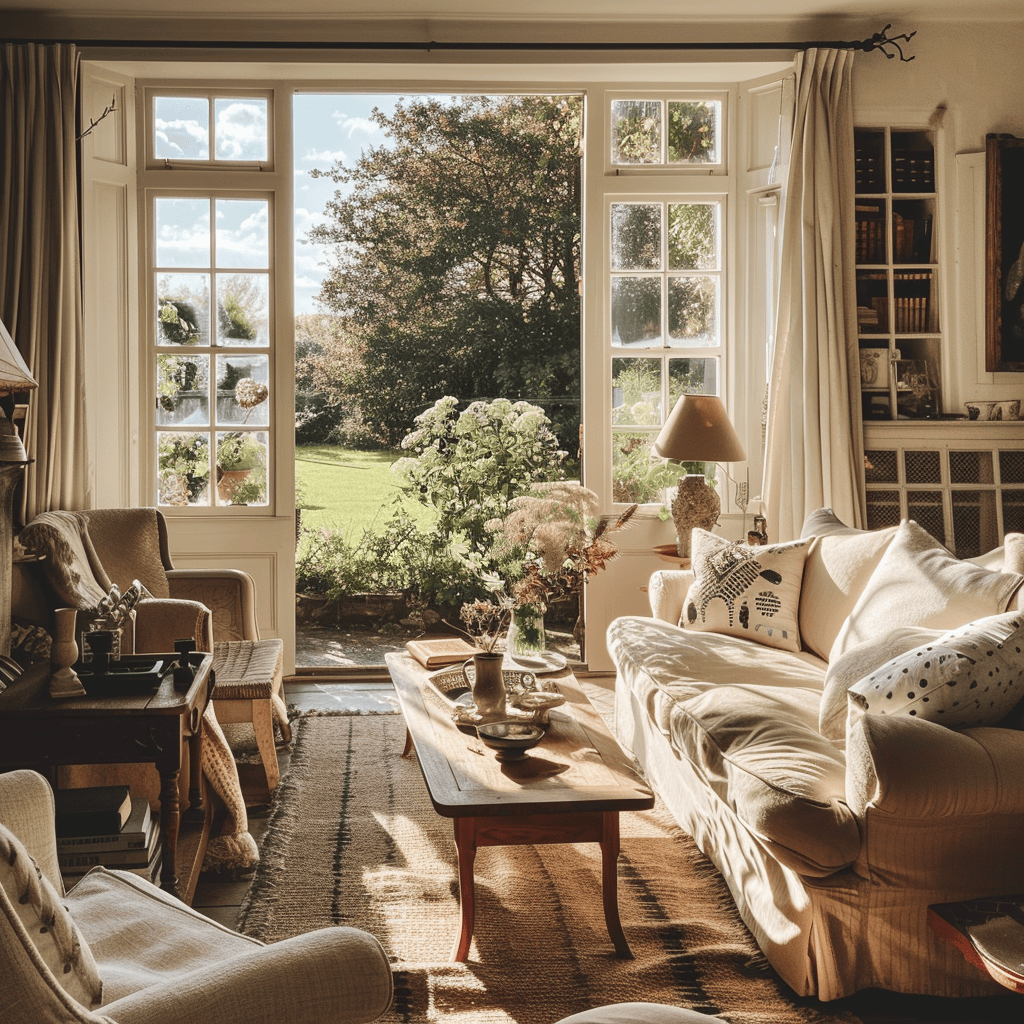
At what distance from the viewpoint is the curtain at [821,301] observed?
14.8 ft

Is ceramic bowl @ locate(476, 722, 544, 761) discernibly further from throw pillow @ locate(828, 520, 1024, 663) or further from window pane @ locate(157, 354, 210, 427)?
window pane @ locate(157, 354, 210, 427)

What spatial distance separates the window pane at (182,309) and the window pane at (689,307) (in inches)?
87.9

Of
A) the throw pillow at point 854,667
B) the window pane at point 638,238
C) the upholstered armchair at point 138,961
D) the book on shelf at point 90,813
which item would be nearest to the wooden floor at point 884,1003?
Answer: the book on shelf at point 90,813

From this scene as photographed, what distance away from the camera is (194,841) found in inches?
116

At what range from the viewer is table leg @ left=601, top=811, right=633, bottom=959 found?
229 centimetres

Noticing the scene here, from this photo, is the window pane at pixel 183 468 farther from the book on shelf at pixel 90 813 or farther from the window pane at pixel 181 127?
the book on shelf at pixel 90 813

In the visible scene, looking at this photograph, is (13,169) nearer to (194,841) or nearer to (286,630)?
(286,630)

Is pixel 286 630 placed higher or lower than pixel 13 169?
lower

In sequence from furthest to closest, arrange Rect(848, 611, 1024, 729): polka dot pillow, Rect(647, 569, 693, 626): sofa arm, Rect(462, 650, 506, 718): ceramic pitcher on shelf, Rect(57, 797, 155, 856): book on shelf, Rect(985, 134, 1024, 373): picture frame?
1. Rect(985, 134, 1024, 373): picture frame
2. Rect(647, 569, 693, 626): sofa arm
3. Rect(462, 650, 506, 718): ceramic pitcher on shelf
4. Rect(57, 797, 155, 856): book on shelf
5. Rect(848, 611, 1024, 729): polka dot pillow

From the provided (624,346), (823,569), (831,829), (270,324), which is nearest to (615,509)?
(624,346)

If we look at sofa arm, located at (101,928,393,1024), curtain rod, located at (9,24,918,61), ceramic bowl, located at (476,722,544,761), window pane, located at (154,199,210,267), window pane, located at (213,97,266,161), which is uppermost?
curtain rod, located at (9,24,918,61)

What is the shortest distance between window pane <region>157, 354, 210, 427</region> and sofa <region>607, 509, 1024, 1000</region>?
2835mm

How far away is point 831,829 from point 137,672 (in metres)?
1.72

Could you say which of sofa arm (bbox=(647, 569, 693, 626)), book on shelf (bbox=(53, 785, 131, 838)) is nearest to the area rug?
book on shelf (bbox=(53, 785, 131, 838))
